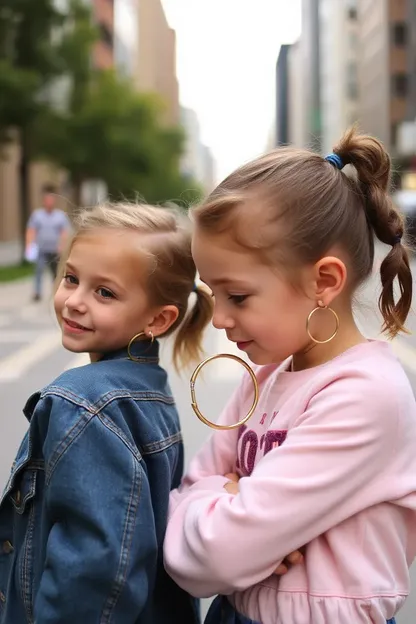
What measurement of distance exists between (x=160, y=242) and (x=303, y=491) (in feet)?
2.27

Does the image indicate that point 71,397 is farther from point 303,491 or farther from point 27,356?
point 27,356

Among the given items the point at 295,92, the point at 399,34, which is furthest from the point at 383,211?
the point at 295,92

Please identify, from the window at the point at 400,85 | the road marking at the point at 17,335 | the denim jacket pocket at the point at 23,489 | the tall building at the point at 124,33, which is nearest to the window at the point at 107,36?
the tall building at the point at 124,33

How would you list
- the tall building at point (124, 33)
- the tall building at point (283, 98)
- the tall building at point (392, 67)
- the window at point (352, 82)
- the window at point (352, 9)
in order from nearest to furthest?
the tall building at point (392, 67)
the tall building at point (124, 33)
the window at point (352, 82)
the window at point (352, 9)
the tall building at point (283, 98)

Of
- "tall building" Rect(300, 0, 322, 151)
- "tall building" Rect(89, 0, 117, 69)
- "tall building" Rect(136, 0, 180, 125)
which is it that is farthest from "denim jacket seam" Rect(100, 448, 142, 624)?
"tall building" Rect(300, 0, 322, 151)

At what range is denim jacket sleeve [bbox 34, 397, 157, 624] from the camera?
1667mm

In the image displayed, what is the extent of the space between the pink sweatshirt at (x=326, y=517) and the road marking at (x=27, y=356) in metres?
5.75

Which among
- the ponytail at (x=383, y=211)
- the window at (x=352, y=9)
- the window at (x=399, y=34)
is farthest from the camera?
the window at (x=352, y=9)

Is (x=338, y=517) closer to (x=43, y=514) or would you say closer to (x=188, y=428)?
(x=43, y=514)

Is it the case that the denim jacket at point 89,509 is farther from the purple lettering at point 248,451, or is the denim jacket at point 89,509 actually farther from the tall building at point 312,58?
the tall building at point 312,58

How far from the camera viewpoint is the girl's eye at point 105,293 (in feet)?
6.73

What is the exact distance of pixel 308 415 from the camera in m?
1.72

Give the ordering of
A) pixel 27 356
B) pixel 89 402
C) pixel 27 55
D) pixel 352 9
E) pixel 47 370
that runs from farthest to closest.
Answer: pixel 352 9 → pixel 27 55 → pixel 27 356 → pixel 47 370 → pixel 89 402

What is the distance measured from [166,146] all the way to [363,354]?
4886cm
